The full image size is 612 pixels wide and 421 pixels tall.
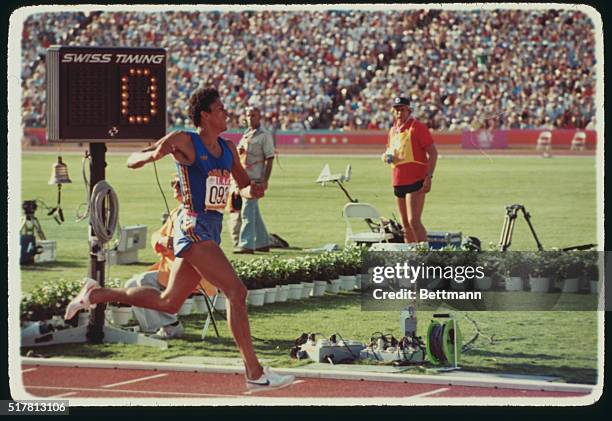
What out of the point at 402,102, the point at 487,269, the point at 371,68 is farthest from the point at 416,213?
the point at 371,68

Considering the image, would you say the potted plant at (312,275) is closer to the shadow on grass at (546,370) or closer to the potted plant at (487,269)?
the potted plant at (487,269)

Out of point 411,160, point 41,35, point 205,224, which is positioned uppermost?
point 41,35

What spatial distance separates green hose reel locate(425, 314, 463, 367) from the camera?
9711mm

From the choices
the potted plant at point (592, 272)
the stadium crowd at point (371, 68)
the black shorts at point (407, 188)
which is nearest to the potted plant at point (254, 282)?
the black shorts at point (407, 188)

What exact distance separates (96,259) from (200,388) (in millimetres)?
1859

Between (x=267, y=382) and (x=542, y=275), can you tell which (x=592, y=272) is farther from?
(x=267, y=382)

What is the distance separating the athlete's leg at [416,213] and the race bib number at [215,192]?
576 cm

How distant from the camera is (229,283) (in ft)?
29.1

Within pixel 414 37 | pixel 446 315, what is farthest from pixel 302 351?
pixel 414 37

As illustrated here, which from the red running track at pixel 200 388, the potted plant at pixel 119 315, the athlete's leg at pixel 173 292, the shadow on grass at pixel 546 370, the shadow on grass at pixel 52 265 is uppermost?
the athlete's leg at pixel 173 292

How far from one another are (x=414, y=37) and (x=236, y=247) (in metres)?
11.2

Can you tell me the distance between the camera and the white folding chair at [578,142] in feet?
116

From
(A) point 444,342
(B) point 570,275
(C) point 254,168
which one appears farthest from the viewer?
(C) point 254,168

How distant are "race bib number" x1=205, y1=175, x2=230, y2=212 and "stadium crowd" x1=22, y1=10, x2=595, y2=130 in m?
13.1
